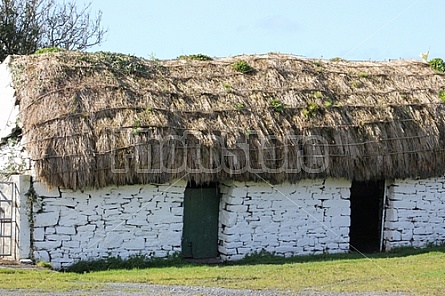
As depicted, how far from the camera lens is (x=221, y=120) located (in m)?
18.5

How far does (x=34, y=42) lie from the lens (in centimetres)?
3297

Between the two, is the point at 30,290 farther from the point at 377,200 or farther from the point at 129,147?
the point at 377,200

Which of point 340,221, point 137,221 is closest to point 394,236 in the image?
point 340,221

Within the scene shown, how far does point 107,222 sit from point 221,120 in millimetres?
3477

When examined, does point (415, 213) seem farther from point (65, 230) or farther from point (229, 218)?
point (65, 230)

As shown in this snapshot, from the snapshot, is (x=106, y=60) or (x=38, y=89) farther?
(x=106, y=60)

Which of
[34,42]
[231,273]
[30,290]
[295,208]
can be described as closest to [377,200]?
[295,208]

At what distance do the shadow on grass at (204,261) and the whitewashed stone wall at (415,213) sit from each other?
0.37 meters

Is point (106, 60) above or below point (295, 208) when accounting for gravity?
above

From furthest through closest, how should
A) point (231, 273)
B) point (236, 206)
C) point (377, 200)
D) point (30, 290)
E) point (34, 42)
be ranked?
point (34, 42), point (377, 200), point (236, 206), point (231, 273), point (30, 290)

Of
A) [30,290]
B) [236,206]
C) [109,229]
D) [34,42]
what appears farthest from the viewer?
[34,42]

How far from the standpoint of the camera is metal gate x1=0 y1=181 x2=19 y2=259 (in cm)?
1688

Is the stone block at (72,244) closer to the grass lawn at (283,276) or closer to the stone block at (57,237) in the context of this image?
the stone block at (57,237)

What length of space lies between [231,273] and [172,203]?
2.51 meters
